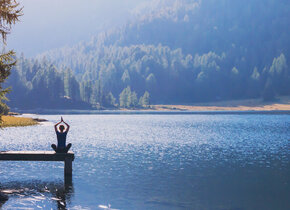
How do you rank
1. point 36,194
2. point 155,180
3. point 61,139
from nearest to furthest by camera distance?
point 36,194
point 61,139
point 155,180

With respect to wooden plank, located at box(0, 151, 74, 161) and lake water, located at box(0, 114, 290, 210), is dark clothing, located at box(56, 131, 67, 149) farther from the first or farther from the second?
lake water, located at box(0, 114, 290, 210)

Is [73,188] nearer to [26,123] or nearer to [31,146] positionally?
[31,146]

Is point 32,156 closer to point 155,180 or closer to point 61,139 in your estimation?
point 61,139

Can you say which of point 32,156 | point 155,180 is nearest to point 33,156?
point 32,156

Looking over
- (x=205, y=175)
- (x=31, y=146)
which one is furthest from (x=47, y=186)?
(x=31, y=146)

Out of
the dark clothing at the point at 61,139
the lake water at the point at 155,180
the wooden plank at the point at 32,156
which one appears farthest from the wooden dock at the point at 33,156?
the lake water at the point at 155,180

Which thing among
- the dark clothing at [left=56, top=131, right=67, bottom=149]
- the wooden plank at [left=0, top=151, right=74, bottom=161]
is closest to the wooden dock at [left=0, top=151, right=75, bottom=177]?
the wooden plank at [left=0, top=151, right=74, bottom=161]

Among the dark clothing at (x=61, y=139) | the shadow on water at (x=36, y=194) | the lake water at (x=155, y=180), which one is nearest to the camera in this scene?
the shadow on water at (x=36, y=194)

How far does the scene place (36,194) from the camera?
27.9 metres

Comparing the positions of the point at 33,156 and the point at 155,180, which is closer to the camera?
the point at 33,156

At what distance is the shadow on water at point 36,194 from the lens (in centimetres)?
2518

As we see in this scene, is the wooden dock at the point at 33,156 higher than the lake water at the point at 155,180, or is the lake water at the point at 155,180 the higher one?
the wooden dock at the point at 33,156

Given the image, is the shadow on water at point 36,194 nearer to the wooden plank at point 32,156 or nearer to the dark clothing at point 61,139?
the wooden plank at point 32,156

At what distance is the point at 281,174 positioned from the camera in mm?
36250
